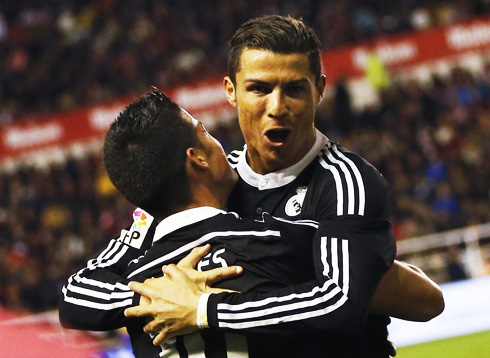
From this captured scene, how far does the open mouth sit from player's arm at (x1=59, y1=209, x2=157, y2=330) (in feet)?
1.78

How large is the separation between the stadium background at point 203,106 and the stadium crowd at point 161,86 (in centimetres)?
3

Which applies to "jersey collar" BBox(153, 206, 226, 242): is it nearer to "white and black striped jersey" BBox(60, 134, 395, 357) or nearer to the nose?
"white and black striped jersey" BBox(60, 134, 395, 357)

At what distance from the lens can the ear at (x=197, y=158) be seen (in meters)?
2.94

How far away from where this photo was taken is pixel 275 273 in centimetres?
275

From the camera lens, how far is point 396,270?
3.11 metres

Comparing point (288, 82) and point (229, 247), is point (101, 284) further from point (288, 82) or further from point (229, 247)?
point (288, 82)

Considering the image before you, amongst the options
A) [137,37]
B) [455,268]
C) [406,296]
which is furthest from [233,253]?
[137,37]

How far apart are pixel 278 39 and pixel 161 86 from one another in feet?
41.0

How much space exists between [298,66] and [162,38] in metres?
14.1

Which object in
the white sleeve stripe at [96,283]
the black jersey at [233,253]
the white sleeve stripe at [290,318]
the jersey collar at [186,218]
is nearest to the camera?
the white sleeve stripe at [290,318]

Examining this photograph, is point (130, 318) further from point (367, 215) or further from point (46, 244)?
point (46, 244)

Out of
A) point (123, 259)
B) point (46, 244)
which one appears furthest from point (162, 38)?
point (123, 259)

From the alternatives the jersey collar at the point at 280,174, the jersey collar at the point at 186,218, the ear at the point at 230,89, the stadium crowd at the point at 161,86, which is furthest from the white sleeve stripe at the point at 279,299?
the stadium crowd at the point at 161,86

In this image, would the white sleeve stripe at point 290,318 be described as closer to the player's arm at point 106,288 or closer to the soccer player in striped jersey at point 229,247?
the soccer player in striped jersey at point 229,247
